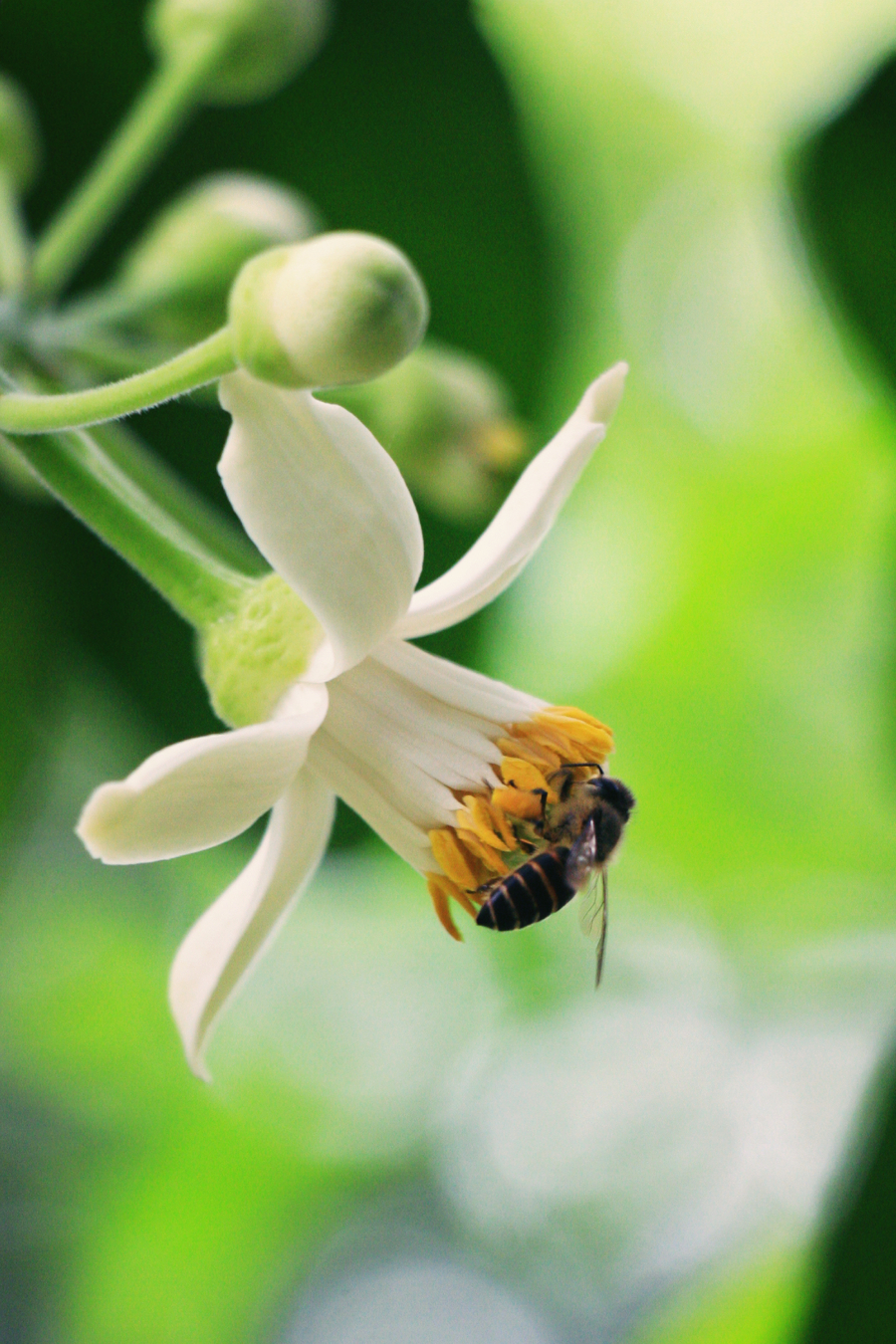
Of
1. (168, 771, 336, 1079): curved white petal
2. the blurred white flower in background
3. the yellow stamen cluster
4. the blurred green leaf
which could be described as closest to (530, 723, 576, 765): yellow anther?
the yellow stamen cluster

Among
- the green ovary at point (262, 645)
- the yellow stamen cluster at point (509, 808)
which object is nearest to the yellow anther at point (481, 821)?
the yellow stamen cluster at point (509, 808)

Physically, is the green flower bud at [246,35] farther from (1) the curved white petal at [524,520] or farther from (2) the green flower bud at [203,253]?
(1) the curved white petal at [524,520]

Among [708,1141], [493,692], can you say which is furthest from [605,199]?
[708,1141]

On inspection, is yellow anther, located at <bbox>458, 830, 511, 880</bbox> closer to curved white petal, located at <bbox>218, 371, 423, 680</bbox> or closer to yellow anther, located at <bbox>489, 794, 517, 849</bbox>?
yellow anther, located at <bbox>489, 794, 517, 849</bbox>

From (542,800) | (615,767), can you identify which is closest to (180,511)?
(542,800)

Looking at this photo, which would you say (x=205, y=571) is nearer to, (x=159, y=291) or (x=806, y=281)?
(x=159, y=291)

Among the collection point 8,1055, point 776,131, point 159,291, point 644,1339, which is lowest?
point 8,1055

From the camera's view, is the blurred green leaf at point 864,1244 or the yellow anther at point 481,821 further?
the blurred green leaf at point 864,1244
